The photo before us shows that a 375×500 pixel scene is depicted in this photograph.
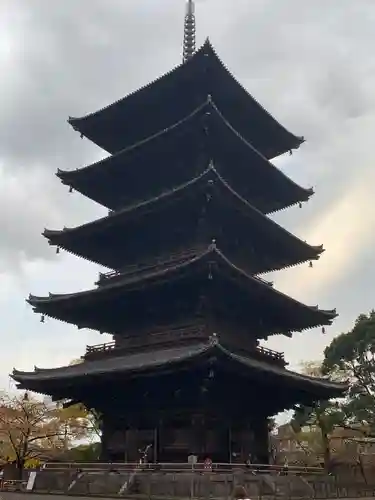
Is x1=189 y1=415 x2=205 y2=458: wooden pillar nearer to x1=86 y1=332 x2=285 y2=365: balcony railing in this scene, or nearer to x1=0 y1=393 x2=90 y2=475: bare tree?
x1=86 y1=332 x2=285 y2=365: balcony railing

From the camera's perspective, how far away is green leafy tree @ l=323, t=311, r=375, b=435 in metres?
43.9

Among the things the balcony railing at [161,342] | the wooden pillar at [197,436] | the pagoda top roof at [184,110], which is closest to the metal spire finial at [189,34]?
the pagoda top roof at [184,110]

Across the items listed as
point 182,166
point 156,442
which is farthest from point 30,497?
point 182,166

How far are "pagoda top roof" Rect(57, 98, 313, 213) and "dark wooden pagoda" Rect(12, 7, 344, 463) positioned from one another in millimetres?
68

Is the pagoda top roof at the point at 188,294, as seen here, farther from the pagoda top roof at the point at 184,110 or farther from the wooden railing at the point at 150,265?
the pagoda top roof at the point at 184,110

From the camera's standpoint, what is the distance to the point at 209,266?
69.3 ft

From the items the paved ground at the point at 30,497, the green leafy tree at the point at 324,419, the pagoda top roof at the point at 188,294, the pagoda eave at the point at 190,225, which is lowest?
the paved ground at the point at 30,497

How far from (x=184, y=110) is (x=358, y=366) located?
28230mm

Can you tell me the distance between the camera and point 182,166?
2703cm

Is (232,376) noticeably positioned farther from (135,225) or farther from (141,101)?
(141,101)

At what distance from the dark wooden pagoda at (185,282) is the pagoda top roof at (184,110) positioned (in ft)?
0.22

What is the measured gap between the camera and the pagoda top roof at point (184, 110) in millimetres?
27391

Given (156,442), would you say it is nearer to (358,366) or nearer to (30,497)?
(30,497)

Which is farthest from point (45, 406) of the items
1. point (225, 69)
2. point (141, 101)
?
point (225, 69)
